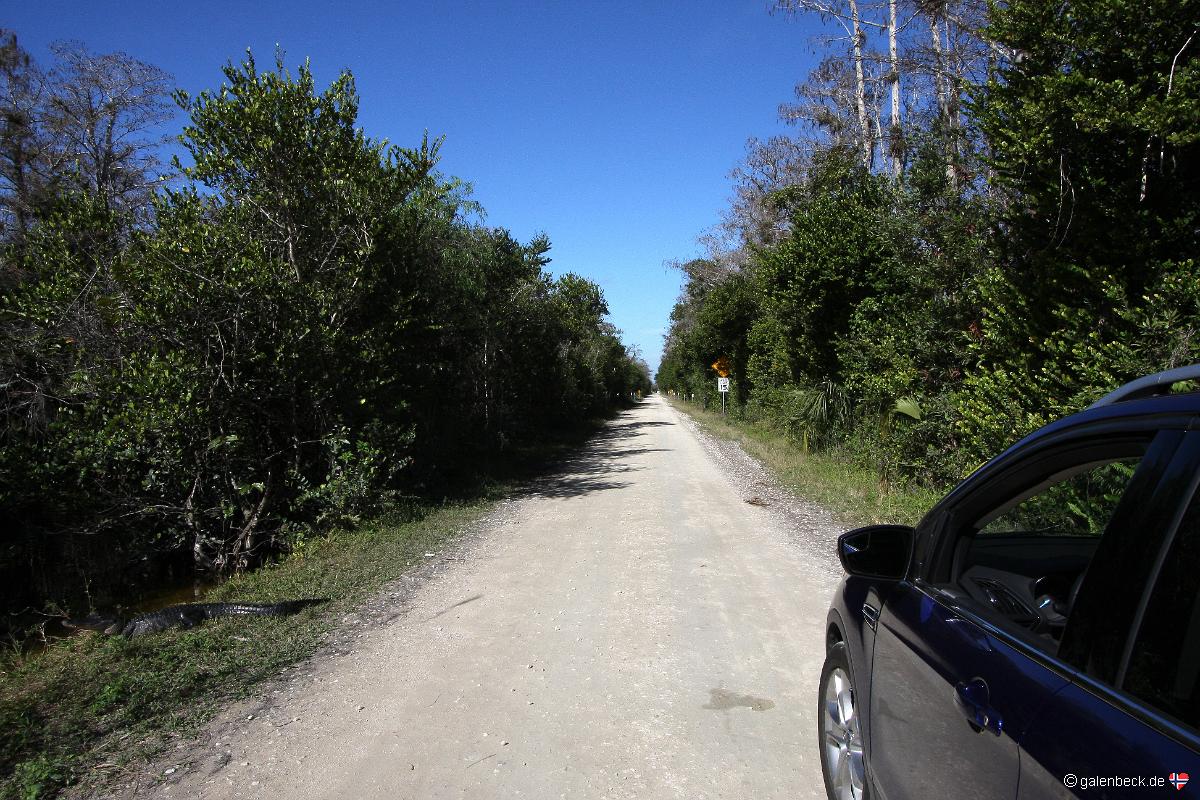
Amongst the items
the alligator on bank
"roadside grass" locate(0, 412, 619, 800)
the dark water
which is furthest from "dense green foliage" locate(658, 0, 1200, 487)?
the dark water

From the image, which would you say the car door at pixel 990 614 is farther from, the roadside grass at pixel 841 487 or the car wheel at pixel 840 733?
the roadside grass at pixel 841 487

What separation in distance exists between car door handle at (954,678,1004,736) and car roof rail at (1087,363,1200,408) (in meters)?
0.77

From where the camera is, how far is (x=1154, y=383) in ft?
5.69

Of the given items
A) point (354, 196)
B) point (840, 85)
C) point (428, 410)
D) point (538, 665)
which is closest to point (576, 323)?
point (840, 85)

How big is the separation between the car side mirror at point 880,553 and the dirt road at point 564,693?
133 centimetres

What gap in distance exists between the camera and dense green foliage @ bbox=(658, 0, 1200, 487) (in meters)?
5.66

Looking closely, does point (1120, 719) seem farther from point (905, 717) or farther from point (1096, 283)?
point (1096, 283)

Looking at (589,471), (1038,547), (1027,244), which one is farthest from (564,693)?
(589,471)

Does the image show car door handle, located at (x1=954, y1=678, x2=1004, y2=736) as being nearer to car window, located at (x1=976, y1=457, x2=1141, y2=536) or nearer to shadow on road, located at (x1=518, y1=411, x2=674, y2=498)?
car window, located at (x1=976, y1=457, x2=1141, y2=536)

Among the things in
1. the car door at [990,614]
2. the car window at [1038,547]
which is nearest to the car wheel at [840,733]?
the car door at [990,614]

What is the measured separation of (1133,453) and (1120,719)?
67 cm

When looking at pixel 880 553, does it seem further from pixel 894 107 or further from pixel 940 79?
pixel 894 107

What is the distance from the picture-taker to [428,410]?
14.4m

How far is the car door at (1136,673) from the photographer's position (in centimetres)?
119
